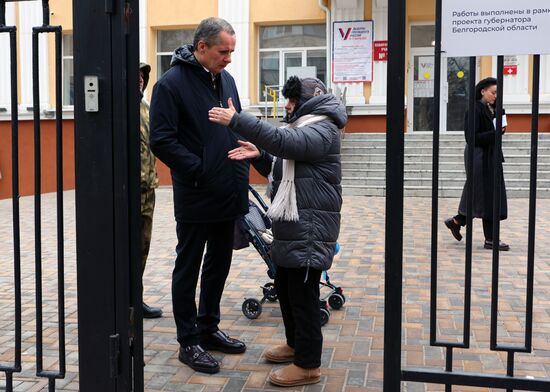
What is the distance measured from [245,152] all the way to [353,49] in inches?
485

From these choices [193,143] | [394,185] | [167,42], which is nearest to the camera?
[394,185]

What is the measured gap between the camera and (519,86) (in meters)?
14.7

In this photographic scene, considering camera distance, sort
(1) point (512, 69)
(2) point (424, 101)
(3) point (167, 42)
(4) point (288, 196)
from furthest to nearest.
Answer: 1. (3) point (167, 42)
2. (2) point (424, 101)
3. (1) point (512, 69)
4. (4) point (288, 196)

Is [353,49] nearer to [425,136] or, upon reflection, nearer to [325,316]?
[425,136]

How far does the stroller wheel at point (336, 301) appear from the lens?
4.91 metres

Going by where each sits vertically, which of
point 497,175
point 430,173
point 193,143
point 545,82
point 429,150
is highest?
point 545,82

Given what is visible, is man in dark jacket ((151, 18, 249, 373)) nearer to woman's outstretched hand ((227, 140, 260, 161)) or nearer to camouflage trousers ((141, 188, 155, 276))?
woman's outstretched hand ((227, 140, 260, 161))

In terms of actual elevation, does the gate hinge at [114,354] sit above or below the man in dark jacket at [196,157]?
below

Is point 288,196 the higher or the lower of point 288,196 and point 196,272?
the higher

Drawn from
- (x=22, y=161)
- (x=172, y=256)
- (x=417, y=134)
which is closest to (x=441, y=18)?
(x=172, y=256)

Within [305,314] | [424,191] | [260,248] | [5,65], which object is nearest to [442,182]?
[424,191]

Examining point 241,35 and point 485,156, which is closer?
point 485,156

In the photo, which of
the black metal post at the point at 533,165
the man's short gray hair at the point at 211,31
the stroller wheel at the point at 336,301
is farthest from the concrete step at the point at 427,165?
the black metal post at the point at 533,165

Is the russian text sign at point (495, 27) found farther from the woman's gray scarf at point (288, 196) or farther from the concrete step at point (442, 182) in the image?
the concrete step at point (442, 182)
